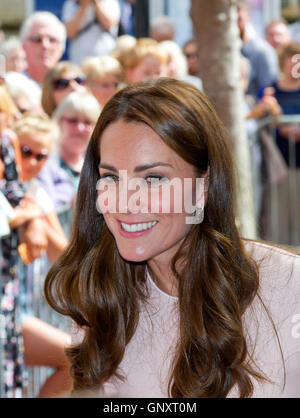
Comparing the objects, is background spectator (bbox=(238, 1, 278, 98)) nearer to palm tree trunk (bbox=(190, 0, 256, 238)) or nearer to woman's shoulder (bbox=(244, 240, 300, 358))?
palm tree trunk (bbox=(190, 0, 256, 238))

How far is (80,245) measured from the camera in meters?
A: 2.71

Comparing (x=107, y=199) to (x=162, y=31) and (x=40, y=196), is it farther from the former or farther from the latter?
(x=162, y=31)

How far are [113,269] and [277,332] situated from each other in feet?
1.96

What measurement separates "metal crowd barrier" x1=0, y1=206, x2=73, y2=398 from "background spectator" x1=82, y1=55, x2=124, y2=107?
1336 mm

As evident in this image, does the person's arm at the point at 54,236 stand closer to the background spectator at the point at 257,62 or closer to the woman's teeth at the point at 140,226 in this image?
the woman's teeth at the point at 140,226

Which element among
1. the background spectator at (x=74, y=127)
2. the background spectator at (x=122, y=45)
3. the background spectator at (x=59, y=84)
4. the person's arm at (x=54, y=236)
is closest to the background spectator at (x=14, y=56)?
the background spectator at (x=59, y=84)

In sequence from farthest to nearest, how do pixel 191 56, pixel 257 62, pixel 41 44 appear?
pixel 191 56
pixel 257 62
pixel 41 44

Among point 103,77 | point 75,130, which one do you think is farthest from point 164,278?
point 103,77

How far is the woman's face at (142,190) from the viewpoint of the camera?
236 cm

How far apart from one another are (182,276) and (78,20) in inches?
→ 186

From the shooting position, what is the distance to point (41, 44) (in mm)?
6125

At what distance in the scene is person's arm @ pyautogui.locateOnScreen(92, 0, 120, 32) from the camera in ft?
22.4

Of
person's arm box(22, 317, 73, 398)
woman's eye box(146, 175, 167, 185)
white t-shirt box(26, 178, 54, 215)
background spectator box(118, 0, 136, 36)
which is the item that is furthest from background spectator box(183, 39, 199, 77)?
woman's eye box(146, 175, 167, 185)
